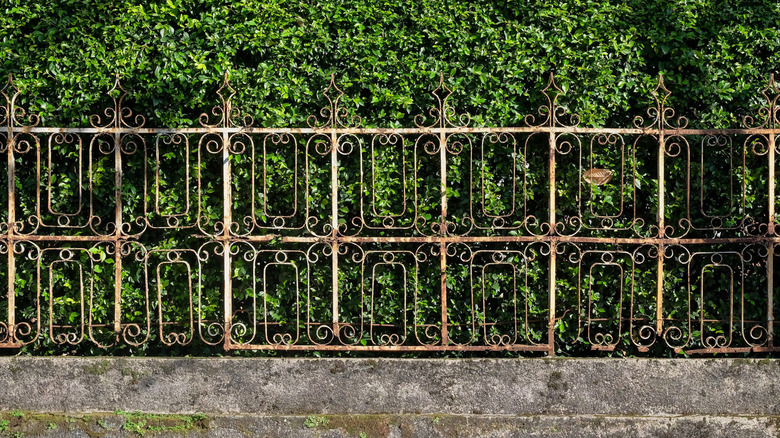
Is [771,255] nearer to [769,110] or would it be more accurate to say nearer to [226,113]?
[769,110]

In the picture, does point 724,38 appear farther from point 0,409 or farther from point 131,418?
point 0,409

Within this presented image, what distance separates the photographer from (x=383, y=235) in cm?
523

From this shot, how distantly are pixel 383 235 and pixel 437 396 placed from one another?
118 centimetres

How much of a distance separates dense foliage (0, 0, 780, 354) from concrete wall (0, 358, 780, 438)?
1.37ft

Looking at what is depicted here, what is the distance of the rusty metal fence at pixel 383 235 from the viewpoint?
5.08 metres

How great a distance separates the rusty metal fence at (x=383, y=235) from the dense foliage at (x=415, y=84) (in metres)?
0.03

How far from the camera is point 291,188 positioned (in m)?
5.21

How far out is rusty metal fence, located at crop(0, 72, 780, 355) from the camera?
5078 millimetres

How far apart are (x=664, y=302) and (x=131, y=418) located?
3799 millimetres

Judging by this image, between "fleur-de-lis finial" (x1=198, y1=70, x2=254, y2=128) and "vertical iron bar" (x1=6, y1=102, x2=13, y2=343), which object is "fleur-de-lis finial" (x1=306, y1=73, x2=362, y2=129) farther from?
"vertical iron bar" (x1=6, y1=102, x2=13, y2=343)

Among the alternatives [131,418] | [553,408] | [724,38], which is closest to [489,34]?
[724,38]

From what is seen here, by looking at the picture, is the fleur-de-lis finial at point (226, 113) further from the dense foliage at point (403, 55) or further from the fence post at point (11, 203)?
the fence post at point (11, 203)

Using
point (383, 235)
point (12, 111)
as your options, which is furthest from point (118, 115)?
point (383, 235)

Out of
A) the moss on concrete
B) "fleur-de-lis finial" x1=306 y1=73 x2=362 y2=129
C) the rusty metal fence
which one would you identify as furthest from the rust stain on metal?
the moss on concrete
